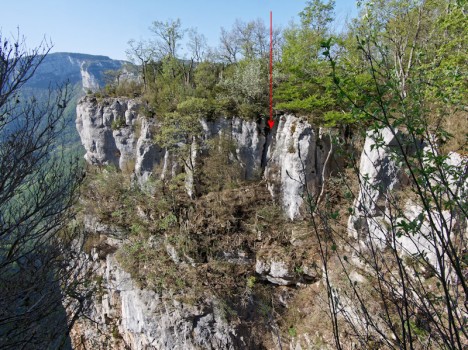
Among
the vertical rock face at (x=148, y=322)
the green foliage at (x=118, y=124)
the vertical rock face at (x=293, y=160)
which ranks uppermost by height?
the green foliage at (x=118, y=124)

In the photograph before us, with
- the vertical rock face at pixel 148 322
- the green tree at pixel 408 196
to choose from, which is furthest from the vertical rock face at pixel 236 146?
the vertical rock face at pixel 148 322

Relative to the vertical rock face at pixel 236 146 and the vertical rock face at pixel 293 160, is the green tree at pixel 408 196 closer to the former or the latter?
the vertical rock face at pixel 293 160

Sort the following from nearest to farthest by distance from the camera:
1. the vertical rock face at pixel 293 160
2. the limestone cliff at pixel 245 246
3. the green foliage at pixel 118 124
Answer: the limestone cliff at pixel 245 246
the vertical rock face at pixel 293 160
the green foliage at pixel 118 124

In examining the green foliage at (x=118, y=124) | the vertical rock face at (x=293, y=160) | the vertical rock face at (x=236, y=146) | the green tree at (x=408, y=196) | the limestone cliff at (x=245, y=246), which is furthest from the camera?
the green foliage at (x=118, y=124)

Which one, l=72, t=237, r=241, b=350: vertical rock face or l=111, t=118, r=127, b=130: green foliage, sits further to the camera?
l=111, t=118, r=127, b=130: green foliage

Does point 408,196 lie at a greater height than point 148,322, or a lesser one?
greater

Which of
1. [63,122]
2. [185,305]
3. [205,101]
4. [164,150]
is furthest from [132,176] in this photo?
[63,122]

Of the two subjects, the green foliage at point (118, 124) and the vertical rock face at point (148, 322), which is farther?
the green foliage at point (118, 124)

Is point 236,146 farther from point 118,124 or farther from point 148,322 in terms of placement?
point 148,322

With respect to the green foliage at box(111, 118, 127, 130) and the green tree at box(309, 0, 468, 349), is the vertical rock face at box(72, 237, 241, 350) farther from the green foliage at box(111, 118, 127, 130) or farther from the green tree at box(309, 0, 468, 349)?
the green foliage at box(111, 118, 127, 130)

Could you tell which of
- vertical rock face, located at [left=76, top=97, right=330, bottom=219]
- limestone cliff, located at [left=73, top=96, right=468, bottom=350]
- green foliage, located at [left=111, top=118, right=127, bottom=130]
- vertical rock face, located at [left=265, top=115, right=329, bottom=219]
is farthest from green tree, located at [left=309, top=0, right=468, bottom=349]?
green foliage, located at [left=111, top=118, right=127, bottom=130]

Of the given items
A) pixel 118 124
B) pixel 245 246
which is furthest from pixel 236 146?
pixel 118 124

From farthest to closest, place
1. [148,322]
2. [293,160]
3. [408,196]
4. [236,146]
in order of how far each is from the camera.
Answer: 1. [236,146]
2. [293,160]
3. [148,322]
4. [408,196]
